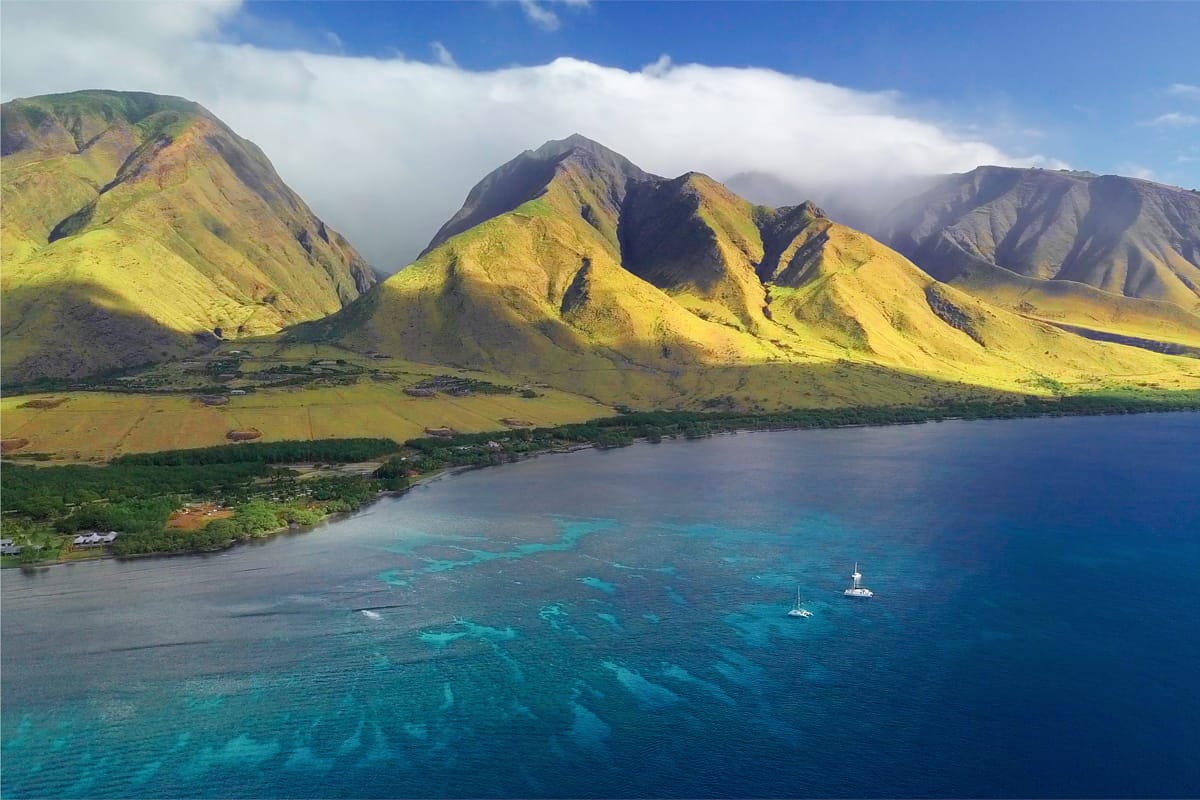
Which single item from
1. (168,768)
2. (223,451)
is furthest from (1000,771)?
(223,451)

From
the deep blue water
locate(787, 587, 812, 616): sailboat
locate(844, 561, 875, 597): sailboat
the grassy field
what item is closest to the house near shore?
the deep blue water

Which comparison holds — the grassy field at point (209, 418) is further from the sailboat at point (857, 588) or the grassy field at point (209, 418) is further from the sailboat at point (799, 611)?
the sailboat at point (799, 611)

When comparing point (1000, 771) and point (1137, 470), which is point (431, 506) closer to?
point (1000, 771)

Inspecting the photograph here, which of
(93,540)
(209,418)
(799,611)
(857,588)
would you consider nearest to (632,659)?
(799,611)

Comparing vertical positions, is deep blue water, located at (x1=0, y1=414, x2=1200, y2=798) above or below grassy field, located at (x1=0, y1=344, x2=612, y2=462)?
below

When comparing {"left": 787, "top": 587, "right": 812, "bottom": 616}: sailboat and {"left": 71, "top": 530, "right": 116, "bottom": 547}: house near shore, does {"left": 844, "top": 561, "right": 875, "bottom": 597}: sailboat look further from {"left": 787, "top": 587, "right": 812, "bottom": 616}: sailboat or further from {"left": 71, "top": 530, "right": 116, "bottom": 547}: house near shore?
{"left": 71, "top": 530, "right": 116, "bottom": 547}: house near shore

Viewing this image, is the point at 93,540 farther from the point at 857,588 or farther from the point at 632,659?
the point at 857,588
